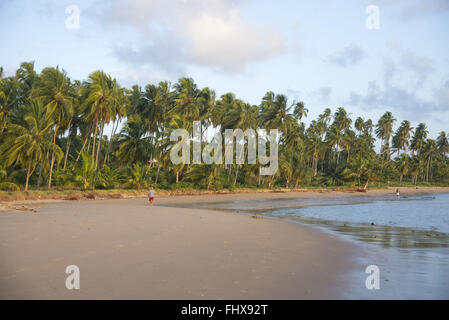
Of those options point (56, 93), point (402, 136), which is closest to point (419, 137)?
point (402, 136)

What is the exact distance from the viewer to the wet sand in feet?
16.4

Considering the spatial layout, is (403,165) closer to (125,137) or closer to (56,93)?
(125,137)

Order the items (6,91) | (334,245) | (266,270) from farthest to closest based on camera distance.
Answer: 1. (6,91)
2. (334,245)
3. (266,270)

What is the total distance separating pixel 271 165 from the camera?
167 feet

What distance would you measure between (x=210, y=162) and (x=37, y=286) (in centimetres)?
3659

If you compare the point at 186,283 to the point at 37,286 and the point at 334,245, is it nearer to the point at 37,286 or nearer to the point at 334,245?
the point at 37,286

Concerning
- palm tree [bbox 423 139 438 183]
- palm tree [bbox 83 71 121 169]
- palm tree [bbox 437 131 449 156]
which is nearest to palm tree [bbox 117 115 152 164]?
palm tree [bbox 83 71 121 169]

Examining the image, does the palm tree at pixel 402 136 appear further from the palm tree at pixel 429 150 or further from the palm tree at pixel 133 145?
the palm tree at pixel 133 145

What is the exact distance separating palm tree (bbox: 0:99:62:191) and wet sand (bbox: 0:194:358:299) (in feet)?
57.2

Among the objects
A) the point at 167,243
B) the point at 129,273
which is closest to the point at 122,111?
the point at 167,243

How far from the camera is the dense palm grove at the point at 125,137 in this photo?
2842cm

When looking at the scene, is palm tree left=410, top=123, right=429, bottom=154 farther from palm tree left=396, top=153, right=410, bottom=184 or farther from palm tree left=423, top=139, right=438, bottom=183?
palm tree left=396, top=153, right=410, bottom=184

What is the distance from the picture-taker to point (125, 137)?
41250mm
